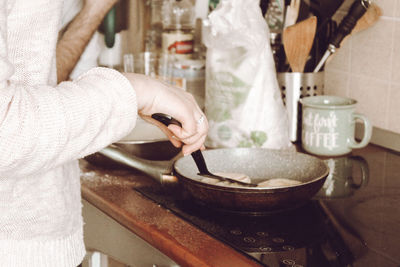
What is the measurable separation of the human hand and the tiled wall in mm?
639

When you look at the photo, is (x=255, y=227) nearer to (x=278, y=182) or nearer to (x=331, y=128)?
(x=278, y=182)

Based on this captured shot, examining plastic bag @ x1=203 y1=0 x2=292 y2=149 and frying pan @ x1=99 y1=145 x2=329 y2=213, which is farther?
plastic bag @ x1=203 y1=0 x2=292 y2=149

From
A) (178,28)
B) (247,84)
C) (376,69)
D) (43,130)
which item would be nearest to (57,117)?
(43,130)

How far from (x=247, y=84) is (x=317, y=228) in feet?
1.50

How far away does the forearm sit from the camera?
1.33 metres

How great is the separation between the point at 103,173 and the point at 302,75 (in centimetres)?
50

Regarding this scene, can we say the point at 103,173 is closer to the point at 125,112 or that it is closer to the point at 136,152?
the point at 136,152

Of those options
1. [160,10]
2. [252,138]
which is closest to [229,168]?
[252,138]

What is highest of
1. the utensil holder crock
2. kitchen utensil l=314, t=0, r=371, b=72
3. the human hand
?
kitchen utensil l=314, t=0, r=371, b=72

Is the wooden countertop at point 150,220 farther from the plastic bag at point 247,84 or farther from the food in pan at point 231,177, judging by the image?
the plastic bag at point 247,84

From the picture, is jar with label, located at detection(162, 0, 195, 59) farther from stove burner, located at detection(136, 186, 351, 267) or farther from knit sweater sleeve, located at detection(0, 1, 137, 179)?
knit sweater sleeve, located at detection(0, 1, 137, 179)

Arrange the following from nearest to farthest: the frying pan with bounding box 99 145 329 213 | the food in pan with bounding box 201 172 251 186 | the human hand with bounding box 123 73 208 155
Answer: the human hand with bounding box 123 73 208 155
the frying pan with bounding box 99 145 329 213
the food in pan with bounding box 201 172 251 186

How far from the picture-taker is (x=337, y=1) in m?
1.32

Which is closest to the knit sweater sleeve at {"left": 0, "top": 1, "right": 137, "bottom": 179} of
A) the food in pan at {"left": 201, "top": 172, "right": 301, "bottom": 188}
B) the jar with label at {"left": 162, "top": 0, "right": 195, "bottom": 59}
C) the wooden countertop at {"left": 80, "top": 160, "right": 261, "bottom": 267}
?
the wooden countertop at {"left": 80, "top": 160, "right": 261, "bottom": 267}
